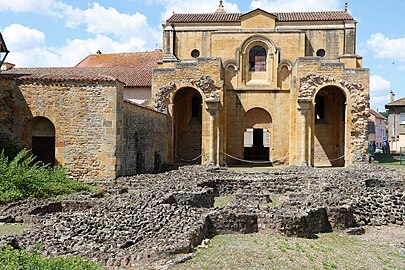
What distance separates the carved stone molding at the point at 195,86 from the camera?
29.0 metres

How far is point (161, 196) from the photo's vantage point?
48.7 feet

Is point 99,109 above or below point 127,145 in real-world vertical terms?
above

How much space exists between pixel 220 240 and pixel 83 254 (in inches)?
143

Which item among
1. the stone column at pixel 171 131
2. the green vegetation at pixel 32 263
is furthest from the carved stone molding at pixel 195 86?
the green vegetation at pixel 32 263

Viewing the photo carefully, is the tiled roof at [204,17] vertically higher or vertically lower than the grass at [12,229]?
higher

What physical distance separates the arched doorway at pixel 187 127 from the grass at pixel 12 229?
2159 cm

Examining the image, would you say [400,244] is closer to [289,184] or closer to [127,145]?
[289,184]

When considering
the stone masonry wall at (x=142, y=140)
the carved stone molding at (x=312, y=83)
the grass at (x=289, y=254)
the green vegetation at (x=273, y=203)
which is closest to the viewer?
the grass at (x=289, y=254)

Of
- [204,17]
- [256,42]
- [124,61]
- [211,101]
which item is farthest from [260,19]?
[124,61]

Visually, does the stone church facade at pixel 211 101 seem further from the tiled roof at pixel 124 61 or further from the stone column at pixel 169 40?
the tiled roof at pixel 124 61

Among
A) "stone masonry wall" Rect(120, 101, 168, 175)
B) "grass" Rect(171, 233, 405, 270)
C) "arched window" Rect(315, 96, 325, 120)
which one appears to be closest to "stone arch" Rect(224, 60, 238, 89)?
"stone masonry wall" Rect(120, 101, 168, 175)

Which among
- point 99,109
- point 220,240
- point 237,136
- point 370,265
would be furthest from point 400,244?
point 237,136

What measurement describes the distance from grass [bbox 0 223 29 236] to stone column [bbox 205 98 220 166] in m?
17.7

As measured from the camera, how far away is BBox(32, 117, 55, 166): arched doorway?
64.5ft
